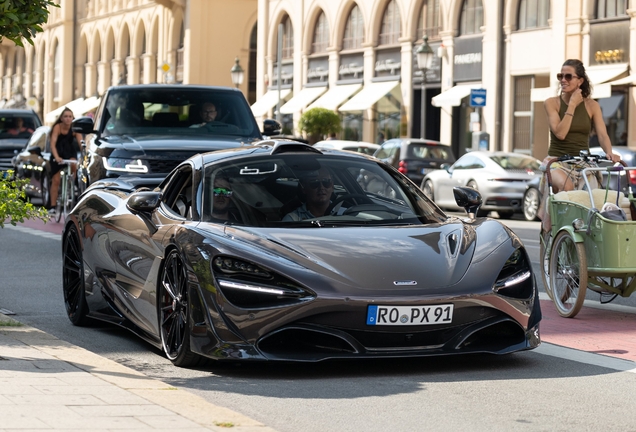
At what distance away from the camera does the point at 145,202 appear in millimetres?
8062

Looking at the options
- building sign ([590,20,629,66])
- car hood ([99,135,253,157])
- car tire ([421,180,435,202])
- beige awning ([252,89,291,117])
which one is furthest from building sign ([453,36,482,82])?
car hood ([99,135,253,157])

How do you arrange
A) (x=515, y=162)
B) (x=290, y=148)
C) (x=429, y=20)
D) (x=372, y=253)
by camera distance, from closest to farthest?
(x=372, y=253) → (x=290, y=148) → (x=515, y=162) → (x=429, y=20)

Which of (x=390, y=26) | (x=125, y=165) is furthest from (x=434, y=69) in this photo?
(x=125, y=165)

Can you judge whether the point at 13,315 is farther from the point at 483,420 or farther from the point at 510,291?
the point at 483,420

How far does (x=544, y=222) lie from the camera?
1055 cm

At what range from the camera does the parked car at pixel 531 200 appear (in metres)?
26.9

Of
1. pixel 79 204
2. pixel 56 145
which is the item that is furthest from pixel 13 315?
pixel 56 145

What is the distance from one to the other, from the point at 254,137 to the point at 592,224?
655 centimetres

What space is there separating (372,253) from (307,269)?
44cm

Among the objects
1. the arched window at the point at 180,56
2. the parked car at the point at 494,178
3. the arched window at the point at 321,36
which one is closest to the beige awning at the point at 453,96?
the arched window at the point at 321,36

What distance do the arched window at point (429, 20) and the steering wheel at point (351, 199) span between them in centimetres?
3961

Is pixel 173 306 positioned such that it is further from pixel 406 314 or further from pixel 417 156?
pixel 417 156

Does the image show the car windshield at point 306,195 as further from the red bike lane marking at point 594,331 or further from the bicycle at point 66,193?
the bicycle at point 66,193

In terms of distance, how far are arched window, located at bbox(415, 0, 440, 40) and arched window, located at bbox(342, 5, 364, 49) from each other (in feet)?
17.6
